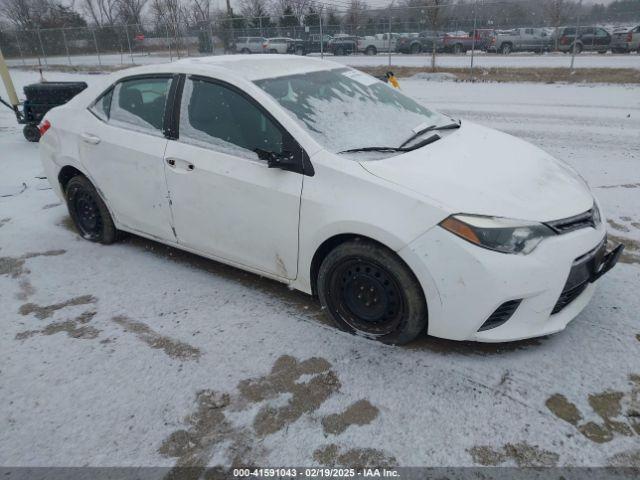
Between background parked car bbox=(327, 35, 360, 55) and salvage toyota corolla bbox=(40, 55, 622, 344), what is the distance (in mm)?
24939

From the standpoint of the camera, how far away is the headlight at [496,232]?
96.4 inches

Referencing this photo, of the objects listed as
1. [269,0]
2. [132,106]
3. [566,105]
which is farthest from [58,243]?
[269,0]

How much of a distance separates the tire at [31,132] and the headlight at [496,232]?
8542 mm

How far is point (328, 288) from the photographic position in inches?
117

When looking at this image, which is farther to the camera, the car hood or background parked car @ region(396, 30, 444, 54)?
background parked car @ region(396, 30, 444, 54)

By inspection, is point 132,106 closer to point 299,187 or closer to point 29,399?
point 299,187

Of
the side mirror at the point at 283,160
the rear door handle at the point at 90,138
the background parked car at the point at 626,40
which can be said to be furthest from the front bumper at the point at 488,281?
the background parked car at the point at 626,40

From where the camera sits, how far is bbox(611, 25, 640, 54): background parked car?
21998 mm

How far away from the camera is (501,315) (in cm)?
256

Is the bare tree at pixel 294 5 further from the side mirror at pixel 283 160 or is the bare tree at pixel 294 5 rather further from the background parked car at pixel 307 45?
the side mirror at pixel 283 160

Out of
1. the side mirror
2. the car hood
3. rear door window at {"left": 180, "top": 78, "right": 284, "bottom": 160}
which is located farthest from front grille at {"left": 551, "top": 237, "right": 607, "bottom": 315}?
rear door window at {"left": 180, "top": 78, "right": 284, "bottom": 160}

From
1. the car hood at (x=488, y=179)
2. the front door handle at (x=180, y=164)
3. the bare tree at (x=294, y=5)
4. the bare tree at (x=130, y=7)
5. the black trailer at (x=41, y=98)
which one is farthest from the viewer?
the bare tree at (x=130, y=7)

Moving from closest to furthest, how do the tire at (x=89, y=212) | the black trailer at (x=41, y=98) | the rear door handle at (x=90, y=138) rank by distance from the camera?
the rear door handle at (x=90, y=138) → the tire at (x=89, y=212) → the black trailer at (x=41, y=98)

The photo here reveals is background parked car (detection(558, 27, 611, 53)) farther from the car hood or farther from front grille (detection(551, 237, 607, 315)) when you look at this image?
front grille (detection(551, 237, 607, 315))
